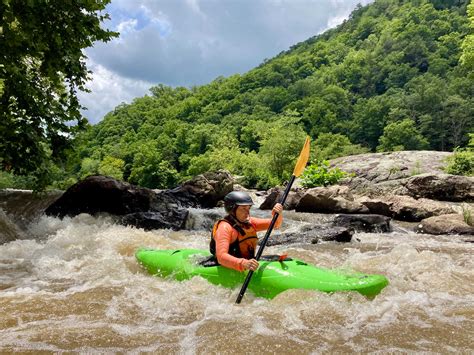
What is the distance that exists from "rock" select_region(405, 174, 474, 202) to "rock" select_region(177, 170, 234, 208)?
7.21 meters

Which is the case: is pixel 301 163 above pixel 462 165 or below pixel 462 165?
below

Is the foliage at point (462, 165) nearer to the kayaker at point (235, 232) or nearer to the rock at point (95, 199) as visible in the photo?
the rock at point (95, 199)

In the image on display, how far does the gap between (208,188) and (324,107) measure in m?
51.5

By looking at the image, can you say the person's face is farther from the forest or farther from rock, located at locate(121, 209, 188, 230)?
the forest

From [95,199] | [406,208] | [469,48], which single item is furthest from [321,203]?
[469,48]

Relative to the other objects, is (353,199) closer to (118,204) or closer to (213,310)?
(118,204)

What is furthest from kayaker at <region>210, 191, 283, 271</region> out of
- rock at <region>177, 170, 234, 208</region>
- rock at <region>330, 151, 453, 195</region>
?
rock at <region>330, 151, 453, 195</region>

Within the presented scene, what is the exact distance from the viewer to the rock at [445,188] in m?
14.6

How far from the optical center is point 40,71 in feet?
26.4

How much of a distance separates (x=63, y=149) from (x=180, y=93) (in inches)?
3494

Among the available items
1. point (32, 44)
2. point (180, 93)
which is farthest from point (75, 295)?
point (180, 93)

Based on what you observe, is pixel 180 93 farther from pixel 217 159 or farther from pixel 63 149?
pixel 63 149

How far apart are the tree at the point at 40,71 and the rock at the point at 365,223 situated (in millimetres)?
6659

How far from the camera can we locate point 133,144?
226 feet
